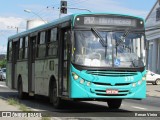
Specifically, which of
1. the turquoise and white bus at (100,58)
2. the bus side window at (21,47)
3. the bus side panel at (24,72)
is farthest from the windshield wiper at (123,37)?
the bus side window at (21,47)

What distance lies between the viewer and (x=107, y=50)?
1542cm

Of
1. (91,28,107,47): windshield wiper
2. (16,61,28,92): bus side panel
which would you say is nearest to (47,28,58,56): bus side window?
(91,28,107,47): windshield wiper

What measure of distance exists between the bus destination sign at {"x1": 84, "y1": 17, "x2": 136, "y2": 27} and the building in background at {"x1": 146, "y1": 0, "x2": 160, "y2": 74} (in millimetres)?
44012

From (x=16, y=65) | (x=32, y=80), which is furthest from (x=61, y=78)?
(x=16, y=65)

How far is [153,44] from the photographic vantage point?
62.5 meters

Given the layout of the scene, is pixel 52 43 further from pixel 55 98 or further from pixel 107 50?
pixel 107 50

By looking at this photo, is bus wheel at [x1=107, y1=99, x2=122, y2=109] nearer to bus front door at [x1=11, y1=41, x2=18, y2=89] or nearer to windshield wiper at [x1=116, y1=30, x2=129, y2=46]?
windshield wiper at [x1=116, y1=30, x2=129, y2=46]

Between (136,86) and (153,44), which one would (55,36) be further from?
(153,44)

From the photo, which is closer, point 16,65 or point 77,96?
point 77,96

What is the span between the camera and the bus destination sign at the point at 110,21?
1566 centimetres

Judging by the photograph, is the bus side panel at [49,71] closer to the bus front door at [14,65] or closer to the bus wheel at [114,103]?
the bus wheel at [114,103]

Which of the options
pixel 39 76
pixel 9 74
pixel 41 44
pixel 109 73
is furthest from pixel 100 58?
pixel 9 74

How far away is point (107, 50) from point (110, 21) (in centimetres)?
105

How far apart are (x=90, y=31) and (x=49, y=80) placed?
10.3ft
